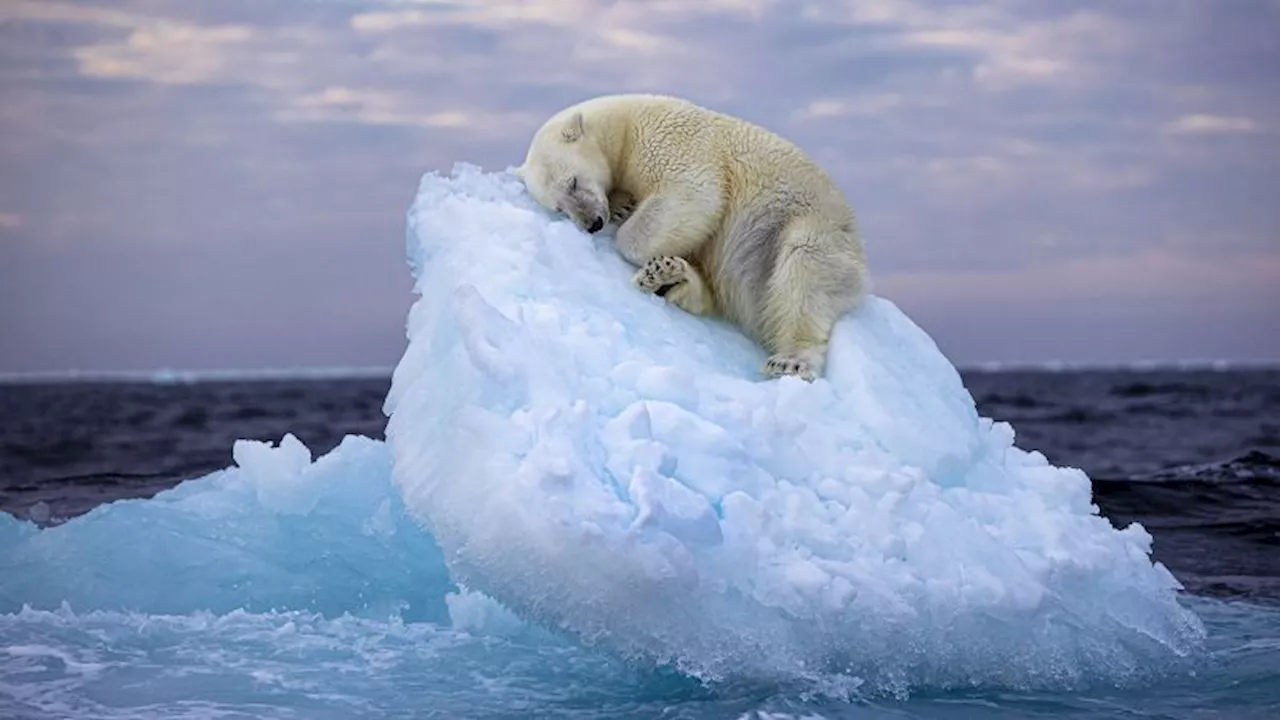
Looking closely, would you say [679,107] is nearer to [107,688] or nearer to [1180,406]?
[107,688]

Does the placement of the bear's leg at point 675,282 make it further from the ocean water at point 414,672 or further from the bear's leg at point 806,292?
the ocean water at point 414,672

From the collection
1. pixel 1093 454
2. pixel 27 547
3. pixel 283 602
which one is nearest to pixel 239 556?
pixel 283 602

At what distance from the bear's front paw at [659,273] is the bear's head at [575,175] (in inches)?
17.1

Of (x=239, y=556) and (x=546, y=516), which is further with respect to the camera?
(x=239, y=556)

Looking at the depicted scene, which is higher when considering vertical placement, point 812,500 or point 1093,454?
point 812,500

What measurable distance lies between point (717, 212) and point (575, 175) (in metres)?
0.72

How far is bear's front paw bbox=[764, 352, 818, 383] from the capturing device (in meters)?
6.01

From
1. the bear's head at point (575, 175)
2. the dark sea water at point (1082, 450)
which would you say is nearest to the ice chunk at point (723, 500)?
the bear's head at point (575, 175)

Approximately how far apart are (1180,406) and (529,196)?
127 feet

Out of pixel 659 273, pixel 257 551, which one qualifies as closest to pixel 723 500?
pixel 659 273

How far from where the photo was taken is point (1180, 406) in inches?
1633

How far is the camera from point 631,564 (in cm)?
470

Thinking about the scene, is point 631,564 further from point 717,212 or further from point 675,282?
point 717,212

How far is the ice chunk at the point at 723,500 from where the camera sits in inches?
190
